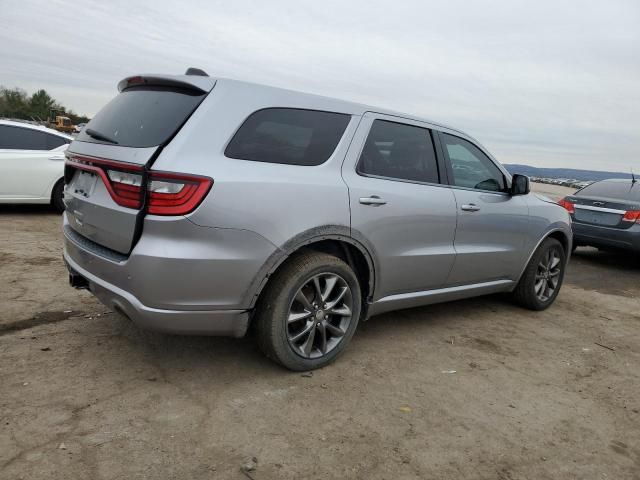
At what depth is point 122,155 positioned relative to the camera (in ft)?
9.74

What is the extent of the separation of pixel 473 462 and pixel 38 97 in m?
109

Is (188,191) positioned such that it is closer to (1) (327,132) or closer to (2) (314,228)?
(2) (314,228)

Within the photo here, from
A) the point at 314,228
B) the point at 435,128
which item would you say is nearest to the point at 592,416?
the point at 314,228

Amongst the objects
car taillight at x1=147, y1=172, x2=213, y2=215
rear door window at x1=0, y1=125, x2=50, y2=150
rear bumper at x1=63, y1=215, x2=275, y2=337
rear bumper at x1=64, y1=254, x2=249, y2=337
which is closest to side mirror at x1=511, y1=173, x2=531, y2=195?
rear bumper at x1=63, y1=215, x2=275, y2=337

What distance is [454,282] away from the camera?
175 inches

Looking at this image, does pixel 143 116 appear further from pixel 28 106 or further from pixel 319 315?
pixel 28 106

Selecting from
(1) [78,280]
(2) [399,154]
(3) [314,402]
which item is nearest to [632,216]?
(2) [399,154]

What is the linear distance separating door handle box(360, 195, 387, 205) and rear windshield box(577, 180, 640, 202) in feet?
20.2

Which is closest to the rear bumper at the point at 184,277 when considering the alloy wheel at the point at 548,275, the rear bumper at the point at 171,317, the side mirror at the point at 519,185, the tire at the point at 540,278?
the rear bumper at the point at 171,317

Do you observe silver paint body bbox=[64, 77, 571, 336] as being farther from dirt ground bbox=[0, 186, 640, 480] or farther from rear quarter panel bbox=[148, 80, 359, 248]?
dirt ground bbox=[0, 186, 640, 480]

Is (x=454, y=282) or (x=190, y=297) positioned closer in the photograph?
(x=190, y=297)

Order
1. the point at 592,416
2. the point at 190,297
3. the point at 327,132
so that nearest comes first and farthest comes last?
the point at 190,297 < the point at 592,416 < the point at 327,132

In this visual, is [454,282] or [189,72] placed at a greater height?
[189,72]

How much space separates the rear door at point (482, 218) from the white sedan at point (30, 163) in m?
6.76
